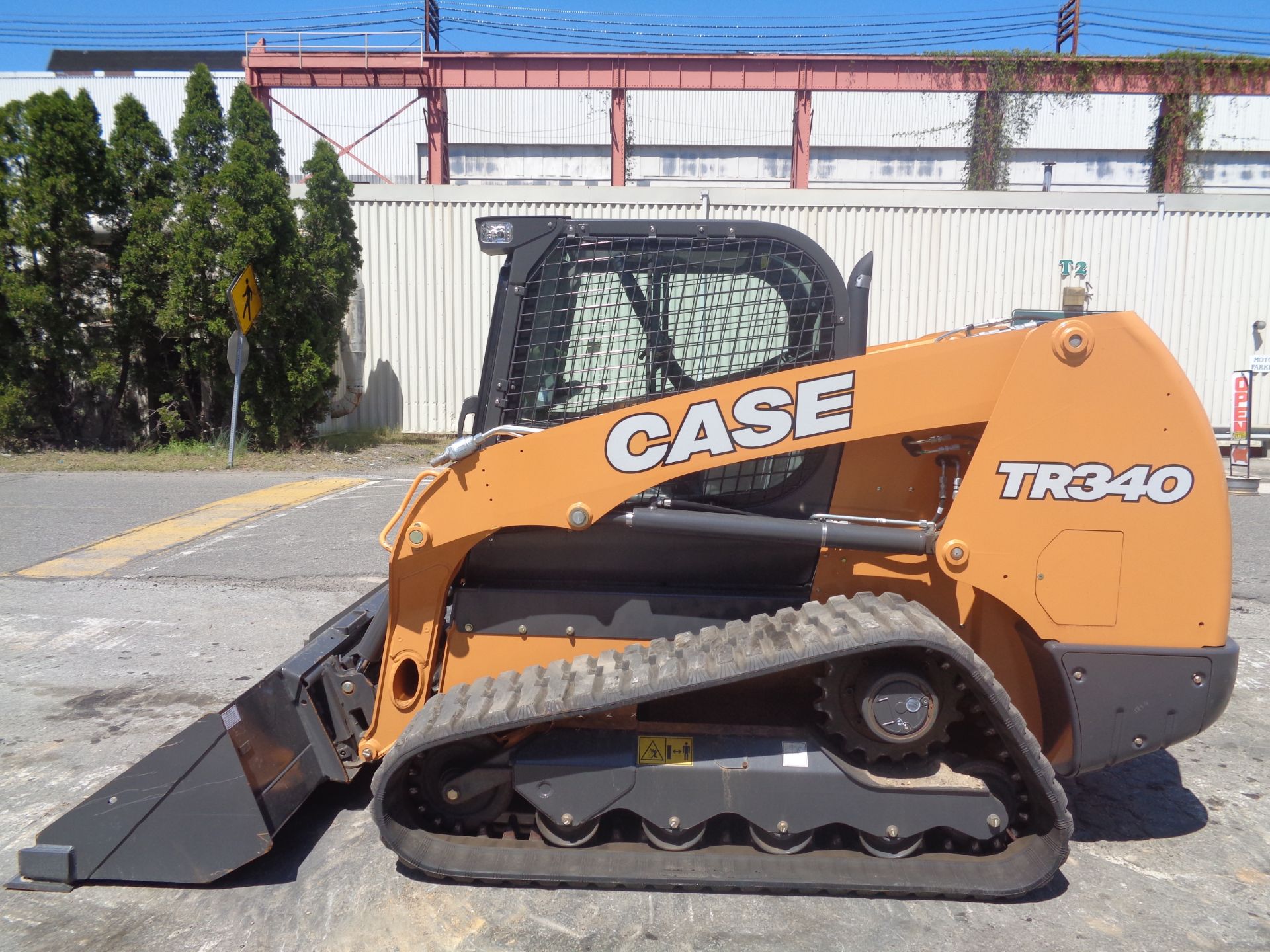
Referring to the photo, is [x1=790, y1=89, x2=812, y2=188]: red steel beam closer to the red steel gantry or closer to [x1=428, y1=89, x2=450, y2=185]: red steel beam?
the red steel gantry

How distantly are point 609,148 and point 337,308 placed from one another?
15.1 m

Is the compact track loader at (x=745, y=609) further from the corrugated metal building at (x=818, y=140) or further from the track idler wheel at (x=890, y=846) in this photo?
the corrugated metal building at (x=818, y=140)

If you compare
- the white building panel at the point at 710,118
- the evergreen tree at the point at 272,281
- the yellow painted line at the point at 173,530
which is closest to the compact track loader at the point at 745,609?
the yellow painted line at the point at 173,530

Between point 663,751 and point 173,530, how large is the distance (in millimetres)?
7203

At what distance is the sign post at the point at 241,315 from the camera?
12.1m

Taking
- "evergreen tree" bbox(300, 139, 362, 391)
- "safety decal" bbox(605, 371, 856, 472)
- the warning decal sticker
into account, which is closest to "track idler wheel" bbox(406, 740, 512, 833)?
the warning decal sticker

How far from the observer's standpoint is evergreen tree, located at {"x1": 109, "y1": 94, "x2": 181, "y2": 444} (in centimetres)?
1316

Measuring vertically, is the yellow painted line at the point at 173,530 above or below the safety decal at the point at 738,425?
below

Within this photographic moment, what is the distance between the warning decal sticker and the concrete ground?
44cm

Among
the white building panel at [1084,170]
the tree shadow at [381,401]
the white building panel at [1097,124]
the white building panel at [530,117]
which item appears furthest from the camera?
the white building panel at [530,117]

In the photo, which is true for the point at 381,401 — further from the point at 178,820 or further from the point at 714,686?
the point at 714,686

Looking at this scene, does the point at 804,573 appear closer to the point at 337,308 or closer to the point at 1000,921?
the point at 1000,921

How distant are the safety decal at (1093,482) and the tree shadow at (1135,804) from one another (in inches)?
53.3

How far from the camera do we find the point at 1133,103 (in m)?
25.1
